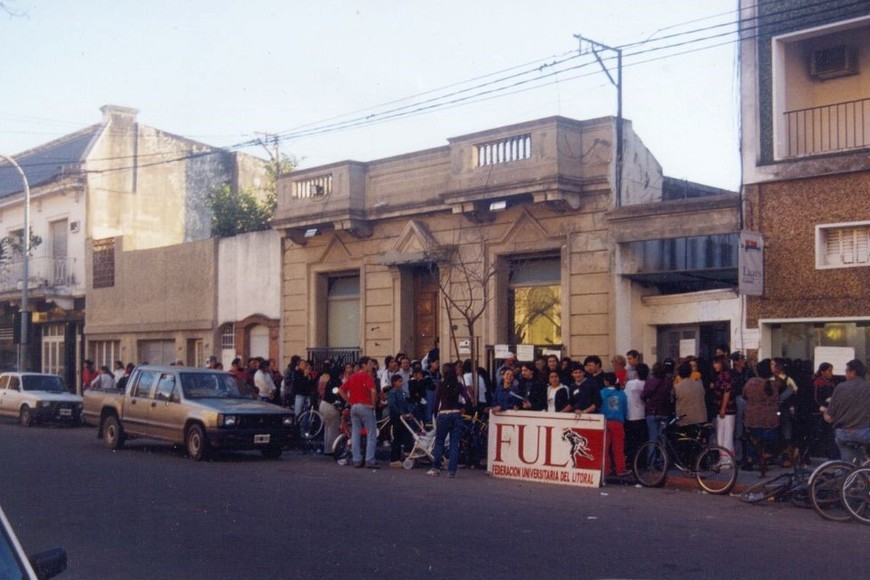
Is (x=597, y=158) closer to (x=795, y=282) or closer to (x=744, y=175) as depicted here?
(x=744, y=175)

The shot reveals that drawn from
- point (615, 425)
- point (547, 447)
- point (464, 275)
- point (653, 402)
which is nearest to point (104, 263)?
point (464, 275)

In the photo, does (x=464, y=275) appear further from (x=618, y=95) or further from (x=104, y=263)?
(x=104, y=263)

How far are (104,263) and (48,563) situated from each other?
110 ft

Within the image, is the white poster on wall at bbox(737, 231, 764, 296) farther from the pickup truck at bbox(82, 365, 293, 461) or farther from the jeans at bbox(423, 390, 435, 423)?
the pickup truck at bbox(82, 365, 293, 461)

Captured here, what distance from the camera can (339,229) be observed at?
26062 mm

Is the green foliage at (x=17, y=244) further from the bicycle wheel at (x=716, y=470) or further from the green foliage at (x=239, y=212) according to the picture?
the bicycle wheel at (x=716, y=470)

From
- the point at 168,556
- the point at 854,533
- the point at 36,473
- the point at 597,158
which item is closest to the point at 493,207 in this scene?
the point at 597,158

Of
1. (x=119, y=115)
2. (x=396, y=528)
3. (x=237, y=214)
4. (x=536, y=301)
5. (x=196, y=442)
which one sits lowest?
(x=396, y=528)

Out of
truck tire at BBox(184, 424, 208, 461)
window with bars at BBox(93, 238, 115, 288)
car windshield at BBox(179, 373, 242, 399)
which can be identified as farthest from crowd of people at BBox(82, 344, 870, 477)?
window with bars at BBox(93, 238, 115, 288)

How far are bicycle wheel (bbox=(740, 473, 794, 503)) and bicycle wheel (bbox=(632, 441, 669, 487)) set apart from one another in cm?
157

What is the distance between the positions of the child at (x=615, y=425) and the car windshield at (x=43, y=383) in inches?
733

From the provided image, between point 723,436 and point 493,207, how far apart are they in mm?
8119

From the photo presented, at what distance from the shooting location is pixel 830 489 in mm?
11852

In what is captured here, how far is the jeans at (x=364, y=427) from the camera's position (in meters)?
17.3
